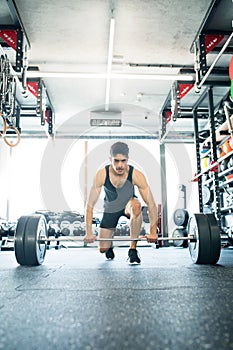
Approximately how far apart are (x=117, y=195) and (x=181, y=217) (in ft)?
8.09

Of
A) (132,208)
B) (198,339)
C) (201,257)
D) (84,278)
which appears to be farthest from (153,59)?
(198,339)

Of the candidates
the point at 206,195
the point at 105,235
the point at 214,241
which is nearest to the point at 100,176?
the point at 105,235

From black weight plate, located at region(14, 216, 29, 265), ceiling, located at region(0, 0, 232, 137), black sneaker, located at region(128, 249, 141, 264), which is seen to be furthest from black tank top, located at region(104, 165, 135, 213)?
ceiling, located at region(0, 0, 232, 137)

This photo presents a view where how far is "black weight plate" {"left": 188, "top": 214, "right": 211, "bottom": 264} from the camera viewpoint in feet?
6.38

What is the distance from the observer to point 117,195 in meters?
2.49

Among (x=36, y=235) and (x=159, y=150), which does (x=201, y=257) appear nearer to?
(x=36, y=235)

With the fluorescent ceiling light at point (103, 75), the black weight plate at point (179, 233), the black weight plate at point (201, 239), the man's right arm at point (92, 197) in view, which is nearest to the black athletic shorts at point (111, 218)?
the man's right arm at point (92, 197)

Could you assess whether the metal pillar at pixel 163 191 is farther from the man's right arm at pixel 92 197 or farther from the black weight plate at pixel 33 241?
the black weight plate at pixel 33 241

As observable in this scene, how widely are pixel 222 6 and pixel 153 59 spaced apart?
3.22ft

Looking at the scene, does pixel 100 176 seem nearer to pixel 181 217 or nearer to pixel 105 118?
pixel 181 217

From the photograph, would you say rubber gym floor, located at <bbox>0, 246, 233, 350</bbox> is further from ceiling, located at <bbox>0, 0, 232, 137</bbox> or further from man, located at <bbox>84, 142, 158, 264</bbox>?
ceiling, located at <bbox>0, 0, 232, 137</bbox>

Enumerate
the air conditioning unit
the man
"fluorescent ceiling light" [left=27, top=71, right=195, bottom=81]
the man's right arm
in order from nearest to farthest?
the man's right arm → the man → "fluorescent ceiling light" [left=27, top=71, right=195, bottom=81] → the air conditioning unit

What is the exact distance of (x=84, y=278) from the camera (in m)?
1.54

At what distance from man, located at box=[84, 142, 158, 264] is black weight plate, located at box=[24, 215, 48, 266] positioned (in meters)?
0.31
